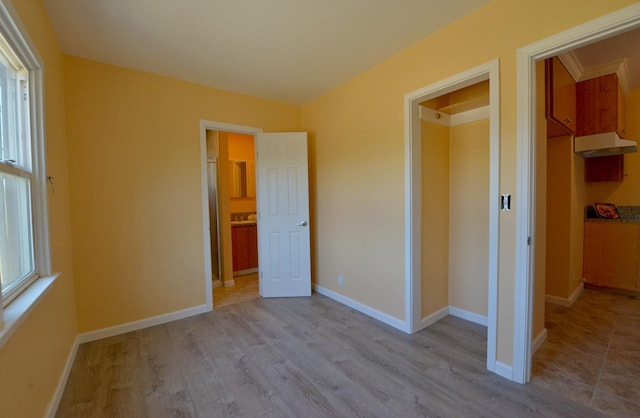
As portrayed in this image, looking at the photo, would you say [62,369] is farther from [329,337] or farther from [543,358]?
[543,358]

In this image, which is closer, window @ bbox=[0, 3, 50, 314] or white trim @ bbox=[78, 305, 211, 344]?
window @ bbox=[0, 3, 50, 314]

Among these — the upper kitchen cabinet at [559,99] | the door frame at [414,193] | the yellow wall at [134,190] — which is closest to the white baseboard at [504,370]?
the door frame at [414,193]

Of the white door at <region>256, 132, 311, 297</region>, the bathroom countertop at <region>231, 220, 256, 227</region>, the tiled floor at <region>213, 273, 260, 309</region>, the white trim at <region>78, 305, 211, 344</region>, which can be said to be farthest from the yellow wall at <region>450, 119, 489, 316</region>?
the bathroom countertop at <region>231, 220, 256, 227</region>

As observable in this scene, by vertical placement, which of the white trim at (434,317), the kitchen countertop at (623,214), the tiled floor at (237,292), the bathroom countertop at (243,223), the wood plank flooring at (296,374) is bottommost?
the wood plank flooring at (296,374)

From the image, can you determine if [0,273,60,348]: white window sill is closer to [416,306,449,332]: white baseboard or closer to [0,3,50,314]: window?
[0,3,50,314]: window

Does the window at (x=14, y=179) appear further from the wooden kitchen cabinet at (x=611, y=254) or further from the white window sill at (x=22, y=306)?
the wooden kitchen cabinet at (x=611, y=254)

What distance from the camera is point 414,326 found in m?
2.63

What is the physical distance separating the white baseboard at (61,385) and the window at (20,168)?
731mm

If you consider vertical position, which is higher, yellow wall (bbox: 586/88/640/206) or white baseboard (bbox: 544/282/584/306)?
yellow wall (bbox: 586/88/640/206)

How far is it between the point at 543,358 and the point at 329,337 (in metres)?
1.71

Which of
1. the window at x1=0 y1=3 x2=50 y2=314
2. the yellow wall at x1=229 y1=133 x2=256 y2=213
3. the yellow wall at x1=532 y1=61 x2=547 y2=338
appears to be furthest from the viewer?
the yellow wall at x1=229 y1=133 x2=256 y2=213

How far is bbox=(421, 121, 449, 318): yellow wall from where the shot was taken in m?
2.76

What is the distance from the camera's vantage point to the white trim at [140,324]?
258 centimetres

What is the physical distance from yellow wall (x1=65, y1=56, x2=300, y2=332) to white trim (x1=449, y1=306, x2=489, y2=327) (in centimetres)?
282
